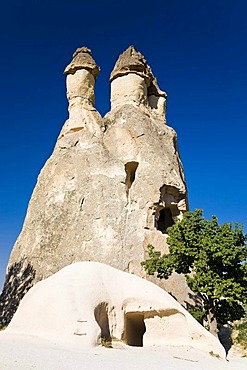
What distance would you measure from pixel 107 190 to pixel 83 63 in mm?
11410

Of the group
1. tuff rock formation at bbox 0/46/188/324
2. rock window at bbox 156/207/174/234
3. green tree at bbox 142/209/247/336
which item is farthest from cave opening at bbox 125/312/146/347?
rock window at bbox 156/207/174/234

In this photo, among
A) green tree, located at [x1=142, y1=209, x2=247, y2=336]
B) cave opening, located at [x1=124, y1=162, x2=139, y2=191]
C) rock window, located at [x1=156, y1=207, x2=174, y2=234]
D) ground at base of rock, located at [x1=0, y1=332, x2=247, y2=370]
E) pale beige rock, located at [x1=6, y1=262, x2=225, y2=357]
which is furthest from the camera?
rock window, located at [x1=156, y1=207, x2=174, y2=234]

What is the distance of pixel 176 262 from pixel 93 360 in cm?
907

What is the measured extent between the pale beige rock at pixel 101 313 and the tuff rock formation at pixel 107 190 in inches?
287

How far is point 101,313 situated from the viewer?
1091cm

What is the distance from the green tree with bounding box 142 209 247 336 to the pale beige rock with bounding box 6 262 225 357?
10.2 feet

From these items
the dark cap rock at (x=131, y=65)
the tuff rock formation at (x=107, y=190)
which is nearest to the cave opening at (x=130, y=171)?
the tuff rock formation at (x=107, y=190)

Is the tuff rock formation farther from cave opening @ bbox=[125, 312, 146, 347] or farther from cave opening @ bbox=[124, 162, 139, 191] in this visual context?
cave opening @ bbox=[125, 312, 146, 347]

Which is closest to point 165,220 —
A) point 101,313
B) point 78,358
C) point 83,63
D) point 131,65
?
point 131,65

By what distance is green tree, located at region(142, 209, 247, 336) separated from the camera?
569 inches

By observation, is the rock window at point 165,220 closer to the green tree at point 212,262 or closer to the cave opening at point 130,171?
the cave opening at point 130,171

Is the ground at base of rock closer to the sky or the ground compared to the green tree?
closer to the ground

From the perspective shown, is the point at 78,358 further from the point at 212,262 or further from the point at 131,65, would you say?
the point at 131,65

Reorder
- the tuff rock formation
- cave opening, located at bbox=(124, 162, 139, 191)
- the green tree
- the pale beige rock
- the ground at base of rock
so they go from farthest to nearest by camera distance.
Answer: cave opening, located at bbox=(124, 162, 139, 191)
the tuff rock formation
the green tree
the pale beige rock
the ground at base of rock
